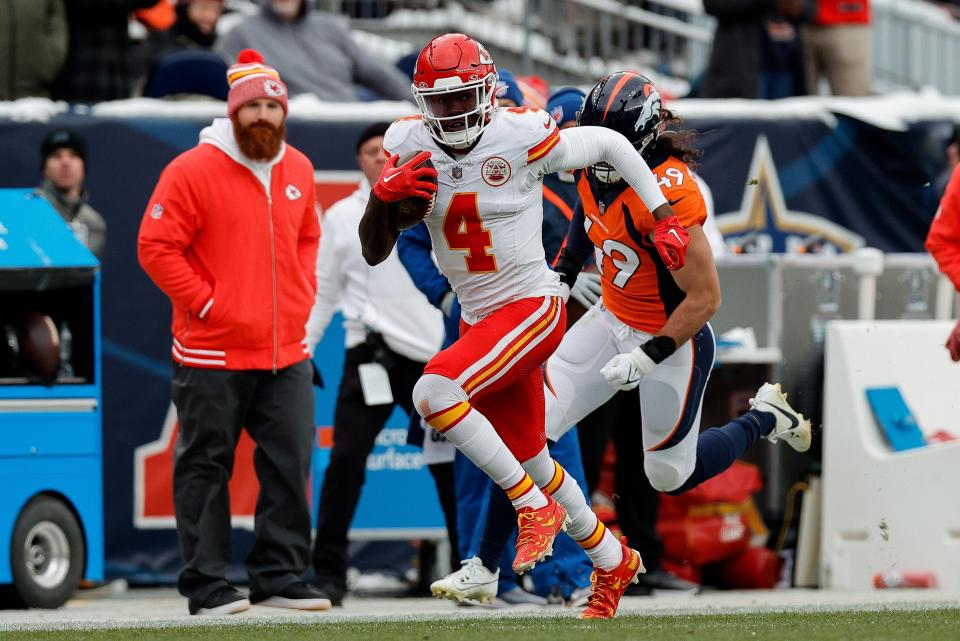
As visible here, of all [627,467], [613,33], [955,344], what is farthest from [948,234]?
[613,33]

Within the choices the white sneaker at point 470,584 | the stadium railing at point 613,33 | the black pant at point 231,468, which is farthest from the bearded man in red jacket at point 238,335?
the stadium railing at point 613,33

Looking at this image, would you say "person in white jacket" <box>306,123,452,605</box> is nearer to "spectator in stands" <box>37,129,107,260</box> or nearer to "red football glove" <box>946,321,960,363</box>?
"spectator in stands" <box>37,129,107,260</box>

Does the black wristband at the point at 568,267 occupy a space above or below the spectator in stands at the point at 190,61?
below

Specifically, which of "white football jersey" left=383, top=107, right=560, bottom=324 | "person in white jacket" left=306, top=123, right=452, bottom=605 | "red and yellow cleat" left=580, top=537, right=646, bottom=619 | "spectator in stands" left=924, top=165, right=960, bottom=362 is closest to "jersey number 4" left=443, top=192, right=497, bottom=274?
"white football jersey" left=383, top=107, right=560, bottom=324

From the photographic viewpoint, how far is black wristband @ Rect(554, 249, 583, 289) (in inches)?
257

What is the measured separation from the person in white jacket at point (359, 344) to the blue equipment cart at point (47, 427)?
1003mm

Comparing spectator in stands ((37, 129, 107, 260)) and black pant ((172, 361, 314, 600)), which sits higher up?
spectator in stands ((37, 129, 107, 260))

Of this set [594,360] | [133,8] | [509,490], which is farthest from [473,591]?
[133,8]

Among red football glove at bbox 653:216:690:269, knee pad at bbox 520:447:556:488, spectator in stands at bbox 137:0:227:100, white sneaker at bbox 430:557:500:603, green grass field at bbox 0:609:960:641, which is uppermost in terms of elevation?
spectator in stands at bbox 137:0:227:100

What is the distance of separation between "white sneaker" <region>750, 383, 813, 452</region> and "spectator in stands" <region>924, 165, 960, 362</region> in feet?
3.80

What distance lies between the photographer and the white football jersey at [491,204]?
5.92 meters

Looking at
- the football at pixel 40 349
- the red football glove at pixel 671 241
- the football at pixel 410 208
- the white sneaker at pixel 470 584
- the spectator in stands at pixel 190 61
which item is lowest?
the white sneaker at pixel 470 584

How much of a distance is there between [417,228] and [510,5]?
5323 mm

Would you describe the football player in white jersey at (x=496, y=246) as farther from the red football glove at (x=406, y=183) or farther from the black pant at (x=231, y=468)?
the black pant at (x=231, y=468)
